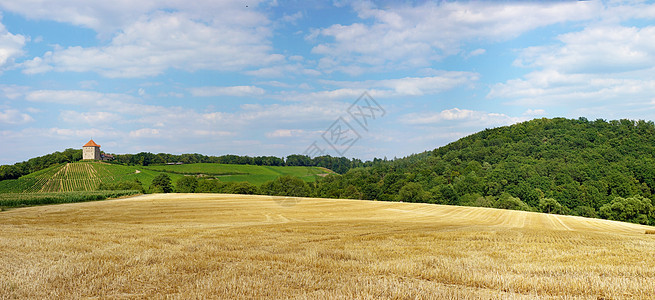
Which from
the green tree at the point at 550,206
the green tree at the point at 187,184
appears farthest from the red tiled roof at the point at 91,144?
the green tree at the point at 550,206

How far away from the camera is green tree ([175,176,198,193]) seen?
355 ft

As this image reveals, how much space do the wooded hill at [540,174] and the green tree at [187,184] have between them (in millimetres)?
41259

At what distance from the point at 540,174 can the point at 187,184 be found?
96.1 metres

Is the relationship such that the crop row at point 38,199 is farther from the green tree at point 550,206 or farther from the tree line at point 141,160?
the green tree at point 550,206

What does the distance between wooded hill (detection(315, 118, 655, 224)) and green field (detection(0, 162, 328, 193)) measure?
86.6 feet

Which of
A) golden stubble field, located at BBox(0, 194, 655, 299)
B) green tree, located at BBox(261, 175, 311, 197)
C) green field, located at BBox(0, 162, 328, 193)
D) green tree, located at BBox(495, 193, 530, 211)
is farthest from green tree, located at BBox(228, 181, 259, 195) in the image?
golden stubble field, located at BBox(0, 194, 655, 299)

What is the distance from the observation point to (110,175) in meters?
114

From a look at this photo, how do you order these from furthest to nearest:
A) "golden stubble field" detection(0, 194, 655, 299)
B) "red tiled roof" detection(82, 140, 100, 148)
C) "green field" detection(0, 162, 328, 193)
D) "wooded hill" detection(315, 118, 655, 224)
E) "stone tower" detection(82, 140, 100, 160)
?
"red tiled roof" detection(82, 140, 100, 148) → "stone tower" detection(82, 140, 100, 160) → "green field" detection(0, 162, 328, 193) → "wooded hill" detection(315, 118, 655, 224) → "golden stubble field" detection(0, 194, 655, 299)

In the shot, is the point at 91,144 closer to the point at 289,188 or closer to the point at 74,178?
the point at 74,178

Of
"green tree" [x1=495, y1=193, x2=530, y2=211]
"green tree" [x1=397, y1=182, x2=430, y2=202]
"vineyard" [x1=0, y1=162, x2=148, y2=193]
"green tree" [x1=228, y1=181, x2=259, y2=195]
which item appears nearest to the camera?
"green tree" [x1=495, y1=193, x2=530, y2=211]

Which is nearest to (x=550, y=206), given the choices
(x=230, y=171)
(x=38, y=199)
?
(x=38, y=199)

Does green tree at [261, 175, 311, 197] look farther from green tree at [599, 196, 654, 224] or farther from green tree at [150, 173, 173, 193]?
green tree at [599, 196, 654, 224]

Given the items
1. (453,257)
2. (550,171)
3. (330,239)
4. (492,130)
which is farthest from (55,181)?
(492,130)

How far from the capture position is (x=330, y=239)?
16.5 meters
